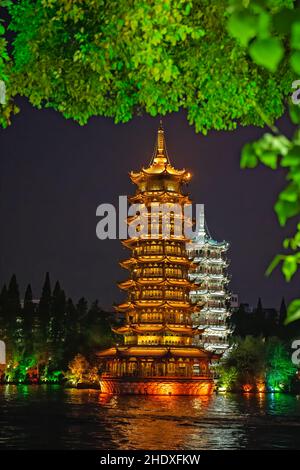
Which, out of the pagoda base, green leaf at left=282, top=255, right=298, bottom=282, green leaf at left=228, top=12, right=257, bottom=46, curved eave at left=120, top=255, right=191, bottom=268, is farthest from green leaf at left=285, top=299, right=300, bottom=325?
curved eave at left=120, top=255, right=191, bottom=268

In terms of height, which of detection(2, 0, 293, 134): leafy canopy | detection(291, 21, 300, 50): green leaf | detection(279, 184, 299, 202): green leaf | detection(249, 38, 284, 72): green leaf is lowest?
detection(279, 184, 299, 202): green leaf

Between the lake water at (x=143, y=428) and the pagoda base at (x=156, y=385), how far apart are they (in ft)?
39.6

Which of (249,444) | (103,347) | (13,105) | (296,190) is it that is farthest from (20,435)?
(103,347)

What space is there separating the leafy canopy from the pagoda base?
38688 mm

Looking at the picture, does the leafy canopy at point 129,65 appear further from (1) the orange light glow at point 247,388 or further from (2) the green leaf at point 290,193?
(1) the orange light glow at point 247,388

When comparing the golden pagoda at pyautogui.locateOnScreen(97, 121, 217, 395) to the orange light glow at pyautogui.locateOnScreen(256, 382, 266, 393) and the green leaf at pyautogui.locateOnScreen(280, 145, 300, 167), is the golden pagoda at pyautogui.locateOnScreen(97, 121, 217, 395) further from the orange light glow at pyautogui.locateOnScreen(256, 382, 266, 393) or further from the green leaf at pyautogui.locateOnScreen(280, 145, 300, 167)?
the green leaf at pyautogui.locateOnScreen(280, 145, 300, 167)

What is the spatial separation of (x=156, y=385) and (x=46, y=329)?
1061 inches

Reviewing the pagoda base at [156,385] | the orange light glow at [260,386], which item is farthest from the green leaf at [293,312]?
the orange light glow at [260,386]

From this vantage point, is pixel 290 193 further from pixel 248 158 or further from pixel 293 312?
pixel 293 312

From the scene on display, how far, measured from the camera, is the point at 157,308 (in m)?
46.6

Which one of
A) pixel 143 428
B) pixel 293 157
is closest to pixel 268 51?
pixel 293 157

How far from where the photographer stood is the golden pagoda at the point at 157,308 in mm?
44219

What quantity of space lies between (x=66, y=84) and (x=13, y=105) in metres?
0.60

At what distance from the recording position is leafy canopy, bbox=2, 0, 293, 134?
17.4ft
